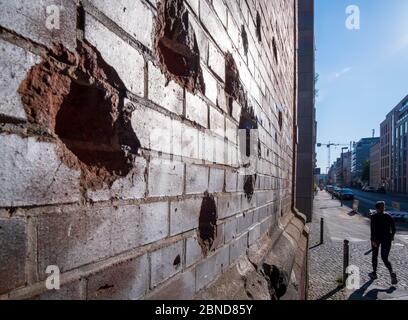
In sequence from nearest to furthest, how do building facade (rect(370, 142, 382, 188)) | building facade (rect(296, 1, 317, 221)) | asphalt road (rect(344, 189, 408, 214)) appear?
building facade (rect(296, 1, 317, 221)), asphalt road (rect(344, 189, 408, 214)), building facade (rect(370, 142, 382, 188))

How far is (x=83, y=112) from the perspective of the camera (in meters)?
1.24

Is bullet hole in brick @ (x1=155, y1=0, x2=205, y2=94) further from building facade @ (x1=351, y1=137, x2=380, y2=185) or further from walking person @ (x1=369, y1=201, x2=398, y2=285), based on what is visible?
building facade @ (x1=351, y1=137, x2=380, y2=185)

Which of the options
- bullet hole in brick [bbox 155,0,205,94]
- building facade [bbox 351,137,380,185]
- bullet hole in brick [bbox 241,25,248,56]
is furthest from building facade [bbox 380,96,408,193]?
bullet hole in brick [bbox 155,0,205,94]

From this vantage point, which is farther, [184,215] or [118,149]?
[184,215]

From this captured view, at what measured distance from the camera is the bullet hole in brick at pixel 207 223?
2043 mm

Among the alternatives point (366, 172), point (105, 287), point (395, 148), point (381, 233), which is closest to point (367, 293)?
point (381, 233)

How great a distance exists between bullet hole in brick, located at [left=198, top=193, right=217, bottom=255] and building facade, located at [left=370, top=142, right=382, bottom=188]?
83.9m

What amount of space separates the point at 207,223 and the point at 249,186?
1.15m

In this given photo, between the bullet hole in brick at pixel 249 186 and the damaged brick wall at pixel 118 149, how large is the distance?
54 centimetres

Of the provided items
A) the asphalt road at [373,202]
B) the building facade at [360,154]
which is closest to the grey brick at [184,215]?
the asphalt road at [373,202]

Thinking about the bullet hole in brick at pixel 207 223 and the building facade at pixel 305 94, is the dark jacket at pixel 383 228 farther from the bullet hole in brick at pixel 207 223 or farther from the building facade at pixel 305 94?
the building facade at pixel 305 94

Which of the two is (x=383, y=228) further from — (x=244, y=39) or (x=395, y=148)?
(x=395, y=148)

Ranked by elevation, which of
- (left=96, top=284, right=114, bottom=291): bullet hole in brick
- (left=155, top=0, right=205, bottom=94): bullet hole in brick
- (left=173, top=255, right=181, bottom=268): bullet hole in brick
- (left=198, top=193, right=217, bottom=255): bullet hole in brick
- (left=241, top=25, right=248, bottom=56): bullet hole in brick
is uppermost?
(left=241, top=25, right=248, bottom=56): bullet hole in brick

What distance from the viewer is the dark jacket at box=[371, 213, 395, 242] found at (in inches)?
335
